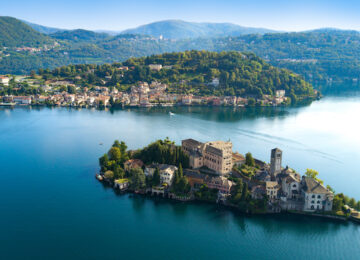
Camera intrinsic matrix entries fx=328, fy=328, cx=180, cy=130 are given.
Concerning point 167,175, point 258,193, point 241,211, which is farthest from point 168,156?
point 258,193

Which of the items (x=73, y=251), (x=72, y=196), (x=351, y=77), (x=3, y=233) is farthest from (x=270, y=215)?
(x=351, y=77)

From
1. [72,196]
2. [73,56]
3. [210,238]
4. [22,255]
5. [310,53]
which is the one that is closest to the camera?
[22,255]

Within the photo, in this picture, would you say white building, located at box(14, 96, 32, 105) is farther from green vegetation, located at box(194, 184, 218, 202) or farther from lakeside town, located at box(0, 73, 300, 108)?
green vegetation, located at box(194, 184, 218, 202)

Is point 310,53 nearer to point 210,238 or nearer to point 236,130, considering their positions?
point 236,130

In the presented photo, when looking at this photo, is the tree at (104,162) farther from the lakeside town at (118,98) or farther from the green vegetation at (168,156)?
the lakeside town at (118,98)

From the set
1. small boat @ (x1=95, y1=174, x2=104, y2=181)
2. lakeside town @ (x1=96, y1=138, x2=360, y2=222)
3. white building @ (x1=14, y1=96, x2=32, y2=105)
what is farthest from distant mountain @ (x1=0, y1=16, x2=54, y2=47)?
lakeside town @ (x1=96, y1=138, x2=360, y2=222)

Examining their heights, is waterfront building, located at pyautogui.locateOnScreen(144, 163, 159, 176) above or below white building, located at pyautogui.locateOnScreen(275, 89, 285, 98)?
below

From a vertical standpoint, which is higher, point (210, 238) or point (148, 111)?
point (148, 111)

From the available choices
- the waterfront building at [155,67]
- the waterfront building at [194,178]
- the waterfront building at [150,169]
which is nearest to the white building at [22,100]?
the waterfront building at [155,67]
